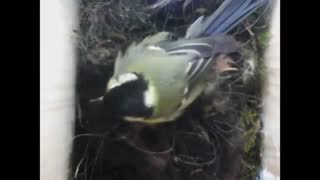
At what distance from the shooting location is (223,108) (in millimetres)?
1096

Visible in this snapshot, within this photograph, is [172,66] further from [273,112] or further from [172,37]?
[273,112]

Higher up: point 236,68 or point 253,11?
point 253,11

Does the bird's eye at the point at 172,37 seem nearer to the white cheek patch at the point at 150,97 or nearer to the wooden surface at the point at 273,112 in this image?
the white cheek patch at the point at 150,97

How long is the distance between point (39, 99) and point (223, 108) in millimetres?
528

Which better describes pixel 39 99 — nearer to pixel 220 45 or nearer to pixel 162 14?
pixel 162 14

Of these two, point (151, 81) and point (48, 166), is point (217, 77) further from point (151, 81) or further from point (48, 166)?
point (48, 166)

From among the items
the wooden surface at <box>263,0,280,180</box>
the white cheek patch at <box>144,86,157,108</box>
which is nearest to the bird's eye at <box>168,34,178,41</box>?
the white cheek patch at <box>144,86,157,108</box>

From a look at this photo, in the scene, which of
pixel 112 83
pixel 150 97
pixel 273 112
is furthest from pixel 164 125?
pixel 273 112

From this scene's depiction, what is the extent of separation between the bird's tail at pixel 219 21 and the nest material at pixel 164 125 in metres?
0.02

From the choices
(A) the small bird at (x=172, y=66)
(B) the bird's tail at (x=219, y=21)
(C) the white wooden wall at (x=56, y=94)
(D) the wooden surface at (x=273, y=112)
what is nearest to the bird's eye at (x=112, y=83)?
(A) the small bird at (x=172, y=66)

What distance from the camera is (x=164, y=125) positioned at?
43.1 inches

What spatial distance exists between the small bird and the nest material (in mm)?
23
